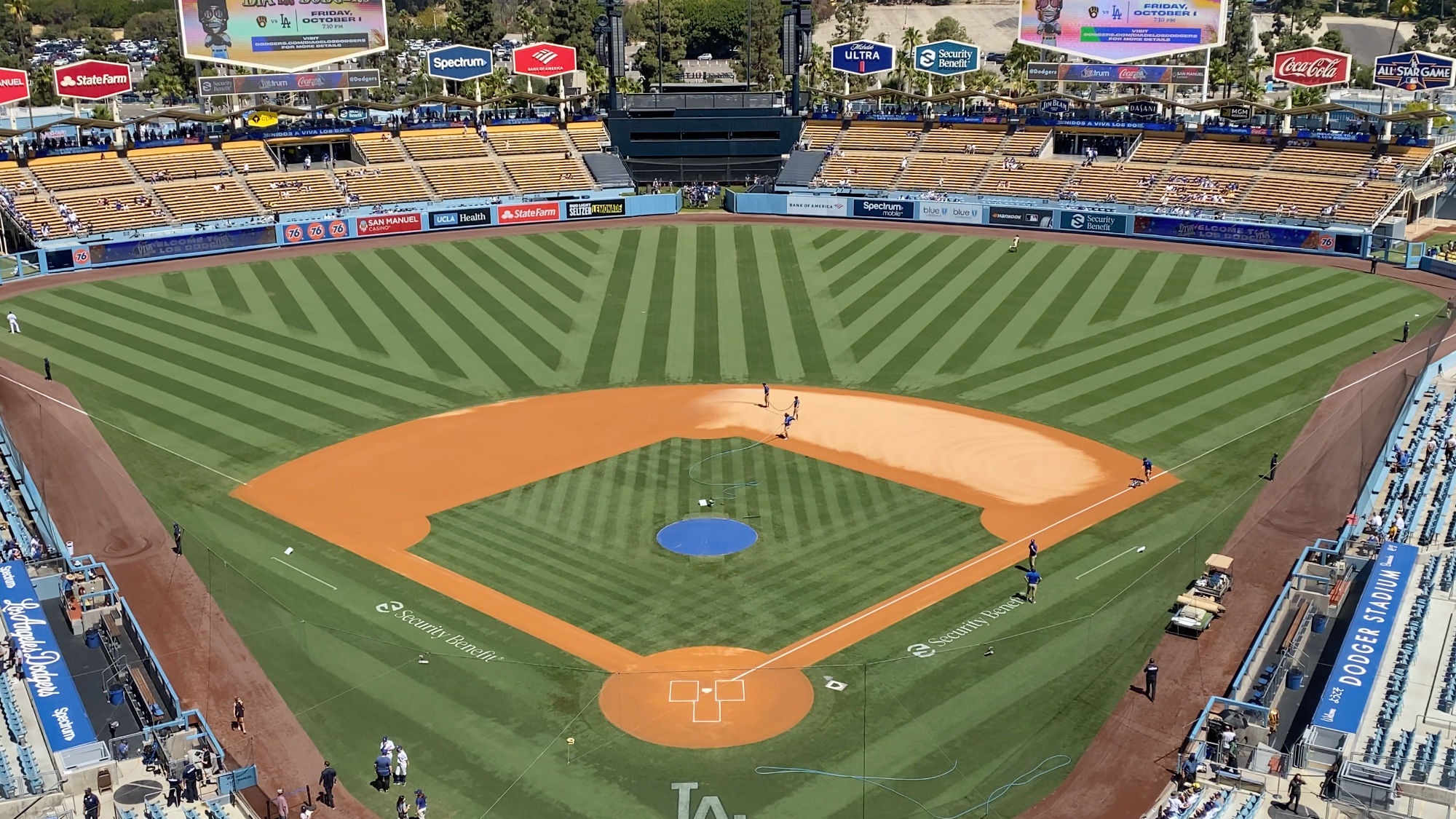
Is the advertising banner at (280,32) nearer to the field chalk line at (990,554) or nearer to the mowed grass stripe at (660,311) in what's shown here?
the mowed grass stripe at (660,311)

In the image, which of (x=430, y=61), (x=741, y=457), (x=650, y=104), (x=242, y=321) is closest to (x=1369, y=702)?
(x=741, y=457)

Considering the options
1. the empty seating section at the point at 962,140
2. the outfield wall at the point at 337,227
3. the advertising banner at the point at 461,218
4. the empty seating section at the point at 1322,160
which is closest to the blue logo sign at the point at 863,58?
the empty seating section at the point at 962,140

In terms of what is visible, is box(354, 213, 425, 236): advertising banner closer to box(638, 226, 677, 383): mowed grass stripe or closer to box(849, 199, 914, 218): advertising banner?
box(638, 226, 677, 383): mowed grass stripe

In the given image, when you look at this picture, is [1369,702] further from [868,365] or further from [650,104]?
[650,104]

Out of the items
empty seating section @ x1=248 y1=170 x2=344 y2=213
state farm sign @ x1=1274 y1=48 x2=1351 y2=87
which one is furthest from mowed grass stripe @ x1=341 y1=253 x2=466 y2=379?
state farm sign @ x1=1274 y1=48 x2=1351 y2=87

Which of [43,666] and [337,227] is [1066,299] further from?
[43,666]

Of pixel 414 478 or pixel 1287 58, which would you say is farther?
pixel 1287 58
